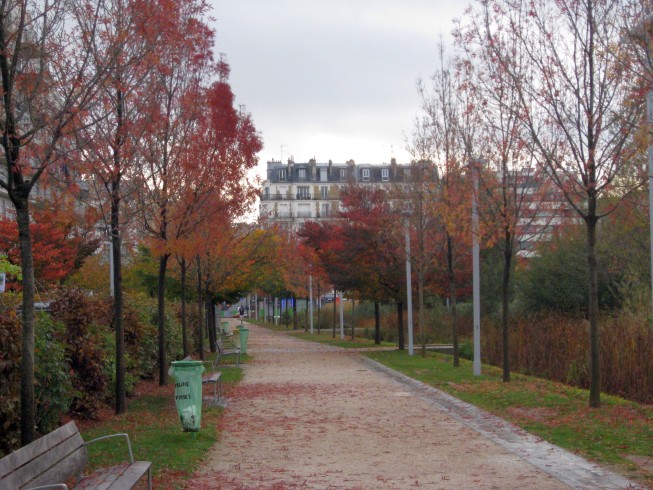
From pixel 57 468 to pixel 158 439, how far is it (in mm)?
4457

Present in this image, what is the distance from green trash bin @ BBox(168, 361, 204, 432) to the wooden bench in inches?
129

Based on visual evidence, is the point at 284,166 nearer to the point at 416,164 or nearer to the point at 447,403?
the point at 416,164

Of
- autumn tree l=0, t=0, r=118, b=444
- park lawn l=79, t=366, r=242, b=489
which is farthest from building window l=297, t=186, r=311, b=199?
autumn tree l=0, t=0, r=118, b=444

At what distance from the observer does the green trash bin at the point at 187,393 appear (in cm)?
1110

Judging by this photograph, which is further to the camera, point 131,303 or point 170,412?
point 131,303

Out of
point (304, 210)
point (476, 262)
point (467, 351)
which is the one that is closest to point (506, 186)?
point (476, 262)

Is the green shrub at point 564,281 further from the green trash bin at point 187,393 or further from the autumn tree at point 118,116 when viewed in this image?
the green trash bin at point 187,393

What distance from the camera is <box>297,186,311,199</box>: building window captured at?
11050 centimetres

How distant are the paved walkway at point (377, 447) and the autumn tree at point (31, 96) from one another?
8.11 feet

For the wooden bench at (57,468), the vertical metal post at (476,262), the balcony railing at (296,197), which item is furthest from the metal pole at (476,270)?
the balcony railing at (296,197)

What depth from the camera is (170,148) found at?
1642 centimetres

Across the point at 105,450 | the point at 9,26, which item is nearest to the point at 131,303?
the point at 105,450

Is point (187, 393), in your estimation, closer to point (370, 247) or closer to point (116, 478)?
point (116, 478)

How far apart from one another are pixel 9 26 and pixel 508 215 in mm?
11568
